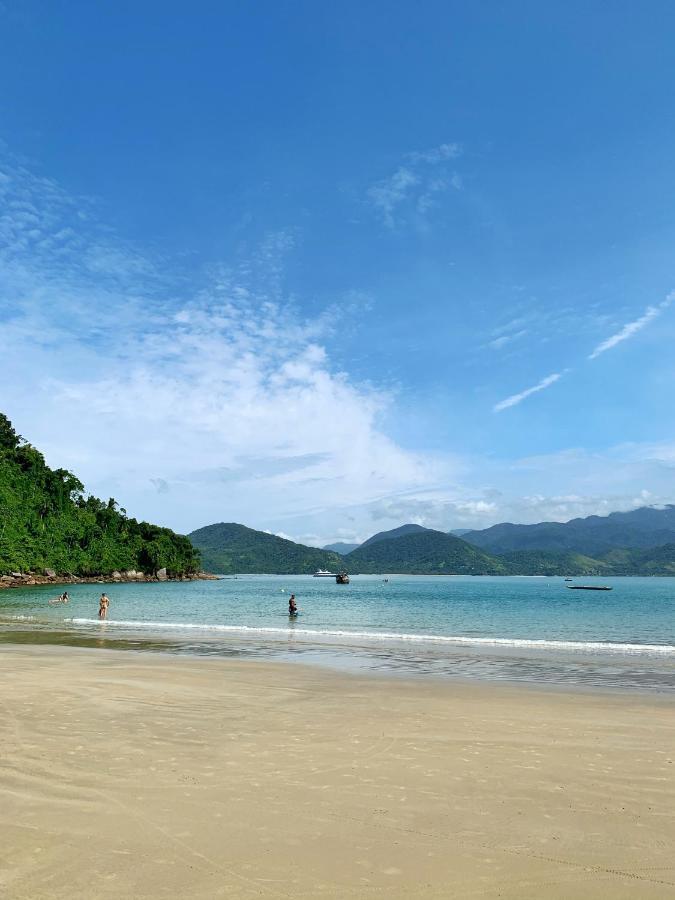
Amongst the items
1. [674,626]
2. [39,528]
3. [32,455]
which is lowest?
[674,626]

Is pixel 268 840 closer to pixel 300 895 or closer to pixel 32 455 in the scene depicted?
pixel 300 895

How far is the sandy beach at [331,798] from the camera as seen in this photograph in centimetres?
661

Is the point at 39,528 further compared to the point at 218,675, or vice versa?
the point at 39,528

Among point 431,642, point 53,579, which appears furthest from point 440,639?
point 53,579

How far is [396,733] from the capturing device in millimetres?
13609

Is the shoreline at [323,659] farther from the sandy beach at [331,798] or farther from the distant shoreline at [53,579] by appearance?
the distant shoreline at [53,579]

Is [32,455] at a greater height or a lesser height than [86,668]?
greater

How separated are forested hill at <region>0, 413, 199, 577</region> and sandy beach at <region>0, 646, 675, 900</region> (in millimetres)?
Answer: 138995

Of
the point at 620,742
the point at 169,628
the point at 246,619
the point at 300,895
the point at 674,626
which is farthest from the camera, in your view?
the point at 246,619

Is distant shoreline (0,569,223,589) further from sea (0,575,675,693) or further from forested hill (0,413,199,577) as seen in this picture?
sea (0,575,675,693)

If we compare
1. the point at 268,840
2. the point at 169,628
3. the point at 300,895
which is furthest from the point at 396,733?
the point at 169,628

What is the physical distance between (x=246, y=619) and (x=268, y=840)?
178 ft

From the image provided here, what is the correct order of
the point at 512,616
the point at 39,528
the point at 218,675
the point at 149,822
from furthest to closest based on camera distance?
the point at 39,528 → the point at 512,616 → the point at 218,675 → the point at 149,822

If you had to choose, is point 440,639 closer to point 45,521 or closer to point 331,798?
point 331,798
